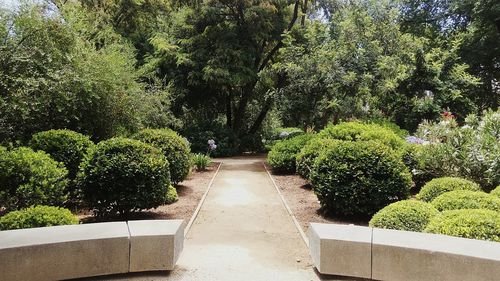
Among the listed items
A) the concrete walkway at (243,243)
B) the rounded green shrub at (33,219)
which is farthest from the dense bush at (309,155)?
the rounded green shrub at (33,219)

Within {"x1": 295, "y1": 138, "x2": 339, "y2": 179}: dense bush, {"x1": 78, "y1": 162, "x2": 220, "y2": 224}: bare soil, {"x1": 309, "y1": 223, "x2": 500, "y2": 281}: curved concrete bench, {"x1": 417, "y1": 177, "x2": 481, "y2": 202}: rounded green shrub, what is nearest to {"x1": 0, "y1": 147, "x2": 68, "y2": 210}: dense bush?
{"x1": 78, "y1": 162, "x2": 220, "y2": 224}: bare soil

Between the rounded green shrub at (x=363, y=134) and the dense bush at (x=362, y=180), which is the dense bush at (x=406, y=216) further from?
the rounded green shrub at (x=363, y=134)

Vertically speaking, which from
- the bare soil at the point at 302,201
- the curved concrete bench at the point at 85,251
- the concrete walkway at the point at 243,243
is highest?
the curved concrete bench at the point at 85,251

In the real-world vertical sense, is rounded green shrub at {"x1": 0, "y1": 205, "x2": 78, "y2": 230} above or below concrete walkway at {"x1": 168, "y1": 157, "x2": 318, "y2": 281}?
above

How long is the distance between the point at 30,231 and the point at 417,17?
77.6 feet

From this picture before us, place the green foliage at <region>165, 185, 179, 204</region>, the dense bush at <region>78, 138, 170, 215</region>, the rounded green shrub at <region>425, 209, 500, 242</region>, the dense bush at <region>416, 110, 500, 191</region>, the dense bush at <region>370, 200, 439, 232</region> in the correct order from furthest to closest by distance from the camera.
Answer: the green foliage at <region>165, 185, 179, 204</region> → the dense bush at <region>416, 110, 500, 191</region> → the dense bush at <region>78, 138, 170, 215</region> → the dense bush at <region>370, 200, 439, 232</region> → the rounded green shrub at <region>425, 209, 500, 242</region>

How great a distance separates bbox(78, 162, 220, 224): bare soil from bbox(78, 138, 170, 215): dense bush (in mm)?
368

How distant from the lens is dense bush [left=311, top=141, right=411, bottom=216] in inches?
261

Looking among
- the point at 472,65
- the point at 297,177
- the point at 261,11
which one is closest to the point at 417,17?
the point at 472,65

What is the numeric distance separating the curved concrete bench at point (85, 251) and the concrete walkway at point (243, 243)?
1.17 ft

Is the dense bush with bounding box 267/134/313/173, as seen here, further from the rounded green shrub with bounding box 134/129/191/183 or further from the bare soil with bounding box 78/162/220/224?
the rounded green shrub with bounding box 134/129/191/183

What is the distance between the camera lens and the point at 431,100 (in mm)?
13719

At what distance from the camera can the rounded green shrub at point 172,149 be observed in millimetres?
9203

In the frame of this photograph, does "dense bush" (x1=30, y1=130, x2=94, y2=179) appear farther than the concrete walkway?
Yes
